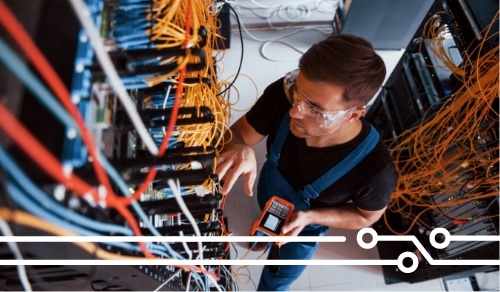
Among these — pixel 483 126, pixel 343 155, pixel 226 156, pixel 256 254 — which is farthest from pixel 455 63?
pixel 256 254

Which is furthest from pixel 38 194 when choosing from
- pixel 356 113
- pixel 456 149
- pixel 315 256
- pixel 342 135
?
pixel 315 256

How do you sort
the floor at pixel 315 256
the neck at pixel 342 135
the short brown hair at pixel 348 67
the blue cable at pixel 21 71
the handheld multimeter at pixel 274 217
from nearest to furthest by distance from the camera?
1. the blue cable at pixel 21 71
2. the short brown hair at pixel 348 67
3. the neck at pixel 342 135
4. the handheld multimeter at pixel 274 217
5. the floor at pixel 315 256

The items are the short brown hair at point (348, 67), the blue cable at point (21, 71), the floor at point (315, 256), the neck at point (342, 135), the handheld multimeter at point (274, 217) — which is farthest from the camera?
the floor at point (315, 256)

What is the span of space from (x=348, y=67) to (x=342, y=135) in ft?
1.04

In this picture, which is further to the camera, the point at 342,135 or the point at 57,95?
the point at 342,135

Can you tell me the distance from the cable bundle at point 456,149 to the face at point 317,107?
582 mm

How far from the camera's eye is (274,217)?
55.2 inches

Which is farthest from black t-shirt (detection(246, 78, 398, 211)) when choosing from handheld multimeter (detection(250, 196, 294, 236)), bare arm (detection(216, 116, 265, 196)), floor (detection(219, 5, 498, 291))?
floor (detection(219, 5, 498, 291))

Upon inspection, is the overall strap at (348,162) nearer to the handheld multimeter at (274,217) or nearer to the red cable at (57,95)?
the handheld multimeter at (274,217)

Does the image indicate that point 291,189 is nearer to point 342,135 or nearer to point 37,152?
point 342,135

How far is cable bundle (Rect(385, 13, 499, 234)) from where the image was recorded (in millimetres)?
1407

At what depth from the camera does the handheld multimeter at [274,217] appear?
4.53ft

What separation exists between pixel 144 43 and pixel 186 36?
0.07m

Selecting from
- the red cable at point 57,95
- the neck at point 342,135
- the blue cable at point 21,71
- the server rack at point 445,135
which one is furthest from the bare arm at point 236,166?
the server rack at point 445,135
